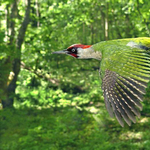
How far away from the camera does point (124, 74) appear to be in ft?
8.93

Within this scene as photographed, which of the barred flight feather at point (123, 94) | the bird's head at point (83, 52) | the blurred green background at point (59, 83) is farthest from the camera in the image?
the blurred green background at point (59, 83)

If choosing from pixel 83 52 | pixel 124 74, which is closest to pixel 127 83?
pixel 124 74

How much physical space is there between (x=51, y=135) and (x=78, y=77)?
9.65 ft

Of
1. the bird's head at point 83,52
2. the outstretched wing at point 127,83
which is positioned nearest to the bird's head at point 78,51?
the bird's head at point 83,52

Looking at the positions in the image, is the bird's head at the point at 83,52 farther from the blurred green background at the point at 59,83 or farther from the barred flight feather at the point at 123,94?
the blurred green background at the point at 59,83

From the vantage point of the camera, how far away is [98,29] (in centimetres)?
1140

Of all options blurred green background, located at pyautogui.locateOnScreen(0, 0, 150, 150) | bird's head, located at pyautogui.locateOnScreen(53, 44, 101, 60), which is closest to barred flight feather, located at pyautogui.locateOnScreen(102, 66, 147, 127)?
bird's head, located at pyautogui.locateOnScreen(53, 44, 101, 60)

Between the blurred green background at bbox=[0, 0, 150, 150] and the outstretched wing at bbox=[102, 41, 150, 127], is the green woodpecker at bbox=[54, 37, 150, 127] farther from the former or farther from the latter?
the blurred green background at bbox=[0, 0, 150, 150]

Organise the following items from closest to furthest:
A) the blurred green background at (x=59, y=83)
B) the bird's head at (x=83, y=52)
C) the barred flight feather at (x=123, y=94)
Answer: the barred flight feather at (x=123, y=94), the bird's head at (x=83, y=52), the blurred green background at (x=59, y=83)

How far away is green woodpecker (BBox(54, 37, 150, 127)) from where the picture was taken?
2.54m

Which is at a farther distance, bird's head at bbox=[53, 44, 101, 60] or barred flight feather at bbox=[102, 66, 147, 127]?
bird's head at bbox=[53, 44, 101, 60]

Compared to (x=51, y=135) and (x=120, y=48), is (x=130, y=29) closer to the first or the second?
(x=51, y=135)

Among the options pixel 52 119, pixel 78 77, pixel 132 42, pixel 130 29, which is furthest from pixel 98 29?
pixel 132 42

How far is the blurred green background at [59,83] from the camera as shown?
769 cm
